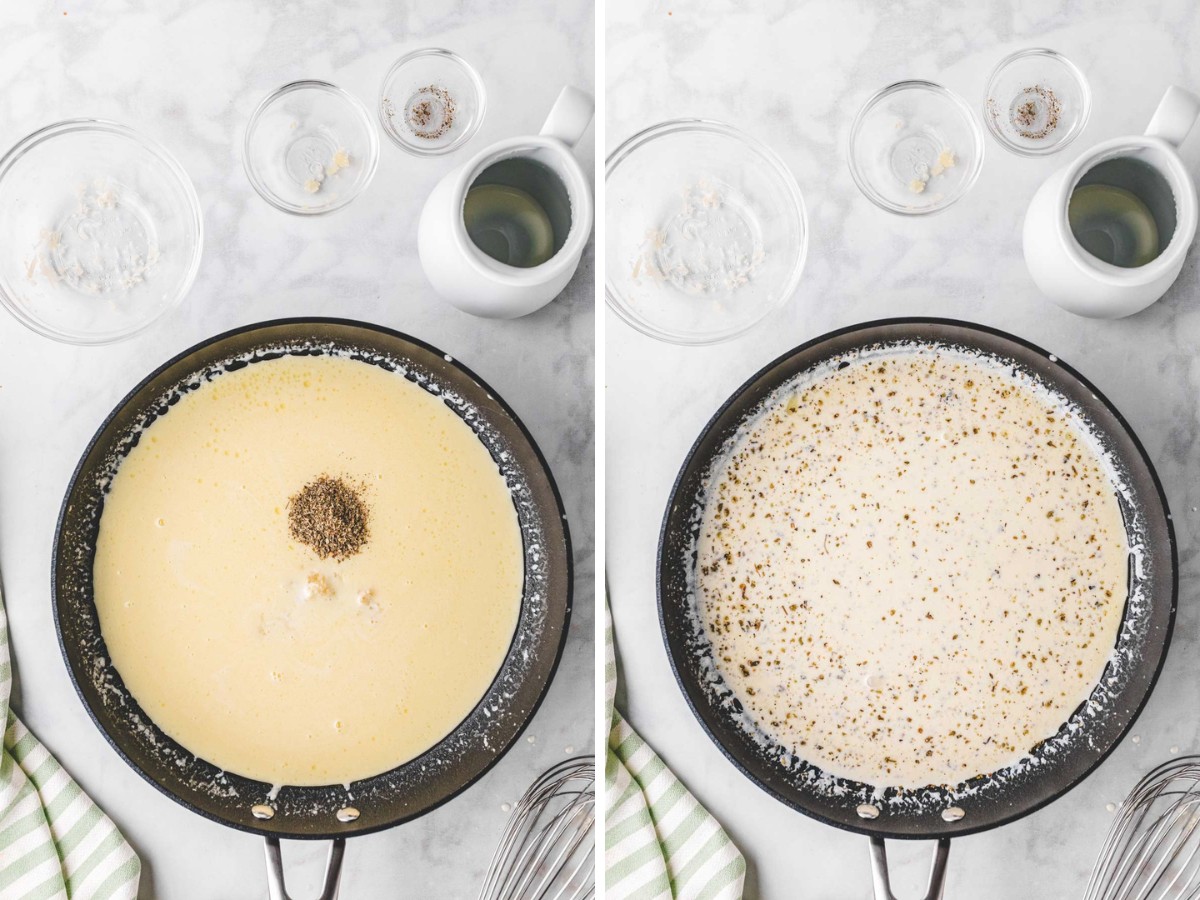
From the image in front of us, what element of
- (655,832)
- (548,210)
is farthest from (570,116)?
(655,832)

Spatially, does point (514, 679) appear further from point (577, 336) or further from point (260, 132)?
point (260, 132)

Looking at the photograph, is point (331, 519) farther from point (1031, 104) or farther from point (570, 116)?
point (1031, 104)

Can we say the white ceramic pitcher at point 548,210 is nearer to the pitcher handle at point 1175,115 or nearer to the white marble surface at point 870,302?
the white marble surface at point 870,302

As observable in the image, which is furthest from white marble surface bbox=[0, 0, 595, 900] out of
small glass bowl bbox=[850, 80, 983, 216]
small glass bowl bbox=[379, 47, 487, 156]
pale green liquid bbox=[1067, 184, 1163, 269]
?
pale green liquid bbox=[1067, 184, 1163, 269]

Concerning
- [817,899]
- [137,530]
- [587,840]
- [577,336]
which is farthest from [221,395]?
[817,899]

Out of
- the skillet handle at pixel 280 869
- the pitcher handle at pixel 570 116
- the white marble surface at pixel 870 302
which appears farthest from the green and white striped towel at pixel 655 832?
the pitcher handle at pixel 570 116

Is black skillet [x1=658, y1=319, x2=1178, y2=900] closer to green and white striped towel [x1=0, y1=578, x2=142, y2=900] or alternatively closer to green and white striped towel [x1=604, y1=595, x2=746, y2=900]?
green and white striped towel [x1=604, y1=595, x2=746, y2=900]
